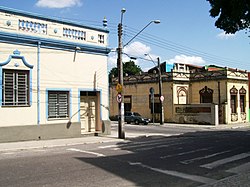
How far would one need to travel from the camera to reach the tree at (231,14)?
12.4 metres

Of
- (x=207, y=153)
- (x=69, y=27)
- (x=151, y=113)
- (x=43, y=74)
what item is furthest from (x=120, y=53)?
(x=151, y=113)

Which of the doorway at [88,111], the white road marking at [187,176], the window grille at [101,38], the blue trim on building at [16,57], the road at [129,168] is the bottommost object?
the white road marking at [187,176]

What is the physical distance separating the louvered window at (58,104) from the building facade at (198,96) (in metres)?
19.7

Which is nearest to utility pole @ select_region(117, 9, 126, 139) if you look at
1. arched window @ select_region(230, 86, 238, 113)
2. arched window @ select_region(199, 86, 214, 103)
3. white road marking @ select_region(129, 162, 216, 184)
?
white road marking @ select_region(129, 162, 216, 184)

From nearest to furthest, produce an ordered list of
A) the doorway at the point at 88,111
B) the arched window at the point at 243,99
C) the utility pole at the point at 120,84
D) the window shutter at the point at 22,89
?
the window shutter at the point at 22,89, the utility pole at the point at 120,84, the doorway at the point at 88,111, the arched window at the point at 243,99

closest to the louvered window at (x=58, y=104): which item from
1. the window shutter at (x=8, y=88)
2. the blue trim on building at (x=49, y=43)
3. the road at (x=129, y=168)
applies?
the window shutter at (x=8, y=88)

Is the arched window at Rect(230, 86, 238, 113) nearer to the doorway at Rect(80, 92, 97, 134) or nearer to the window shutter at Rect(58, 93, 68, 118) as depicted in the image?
the doorway at Rect(80, 92, 97, 134)

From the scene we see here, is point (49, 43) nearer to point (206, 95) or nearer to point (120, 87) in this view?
point (120, 87)

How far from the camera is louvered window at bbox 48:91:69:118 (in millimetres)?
17844

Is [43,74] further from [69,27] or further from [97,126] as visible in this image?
[97,126]

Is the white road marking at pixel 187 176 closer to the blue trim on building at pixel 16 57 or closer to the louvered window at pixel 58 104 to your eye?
the louvered window at pixel 58 104

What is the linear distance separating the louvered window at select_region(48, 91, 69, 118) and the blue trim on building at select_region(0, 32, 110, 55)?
2721mm

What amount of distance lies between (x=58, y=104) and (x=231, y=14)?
10.7 m

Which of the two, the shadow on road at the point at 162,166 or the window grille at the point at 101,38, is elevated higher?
the window grille at the point at 101,38
